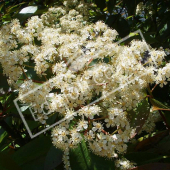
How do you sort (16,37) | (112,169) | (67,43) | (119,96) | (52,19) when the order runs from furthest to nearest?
(52,19), (16,37), (67,43), (119,96), (112,169)

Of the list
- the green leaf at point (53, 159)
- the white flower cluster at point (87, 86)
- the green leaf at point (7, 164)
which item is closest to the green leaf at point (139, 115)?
the white flower cluster at point (87, 86)

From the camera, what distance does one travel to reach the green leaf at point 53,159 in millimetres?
937

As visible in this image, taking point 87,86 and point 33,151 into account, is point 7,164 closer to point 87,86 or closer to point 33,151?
point 33,151

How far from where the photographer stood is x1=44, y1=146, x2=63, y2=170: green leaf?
0.94m

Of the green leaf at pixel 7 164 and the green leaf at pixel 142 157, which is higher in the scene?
the green leaf at pixel 7 164

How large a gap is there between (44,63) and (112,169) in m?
0.52

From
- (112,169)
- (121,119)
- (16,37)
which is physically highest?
(16,37)

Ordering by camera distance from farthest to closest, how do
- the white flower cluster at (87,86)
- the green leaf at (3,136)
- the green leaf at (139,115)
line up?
the green leaf at (3,136) < the green leaf at (139,115) < the white flower cluster at (87,86)

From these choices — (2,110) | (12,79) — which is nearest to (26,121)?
(2,110)

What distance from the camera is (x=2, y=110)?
120cm

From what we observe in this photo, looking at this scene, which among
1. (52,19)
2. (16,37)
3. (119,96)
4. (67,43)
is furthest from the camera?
(52,19)

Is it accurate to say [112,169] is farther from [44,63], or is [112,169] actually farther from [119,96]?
[44,63]

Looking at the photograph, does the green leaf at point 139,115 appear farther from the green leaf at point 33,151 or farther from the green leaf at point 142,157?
the green leaf at point 33,151

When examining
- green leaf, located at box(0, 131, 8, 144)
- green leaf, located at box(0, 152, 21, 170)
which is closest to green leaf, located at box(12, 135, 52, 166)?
green leaf, located at box(0, 152, 21, 170)
